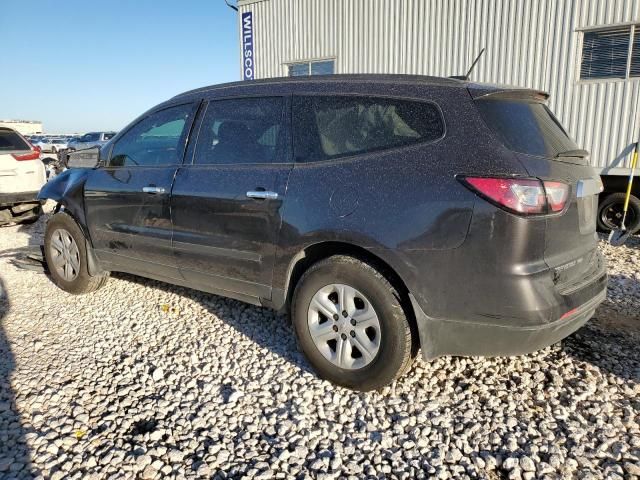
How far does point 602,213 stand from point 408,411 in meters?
6.26

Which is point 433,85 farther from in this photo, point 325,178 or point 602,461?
point 602,461

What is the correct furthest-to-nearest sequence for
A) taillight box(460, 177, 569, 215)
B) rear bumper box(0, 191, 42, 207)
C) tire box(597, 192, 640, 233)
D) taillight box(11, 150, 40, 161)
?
taillight box(11, 150, 40, 161), rear bumper box(0, 191, 42, 207), tire box(597, 192, 640, 233), taillight box(460, 177, 569, 215)

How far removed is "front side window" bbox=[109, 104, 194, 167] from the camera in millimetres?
3771

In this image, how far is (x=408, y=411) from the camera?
8.82 ft

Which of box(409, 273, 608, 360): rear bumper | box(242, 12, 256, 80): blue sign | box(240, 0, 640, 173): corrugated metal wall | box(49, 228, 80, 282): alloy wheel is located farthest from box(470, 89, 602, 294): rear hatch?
box(242, 12, 256, 80): blue sign

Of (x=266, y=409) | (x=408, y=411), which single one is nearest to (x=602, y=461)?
(x=408, y=411)

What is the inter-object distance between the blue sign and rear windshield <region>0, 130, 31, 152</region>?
A: 5719 mm

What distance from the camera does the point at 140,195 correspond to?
3.89m

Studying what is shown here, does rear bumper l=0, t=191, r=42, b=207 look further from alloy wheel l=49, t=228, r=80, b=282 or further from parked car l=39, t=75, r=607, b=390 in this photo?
parked car l=39, t=75, r=607, b=390

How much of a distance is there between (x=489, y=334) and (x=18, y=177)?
8045 millimetres

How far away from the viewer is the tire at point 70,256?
4.54m

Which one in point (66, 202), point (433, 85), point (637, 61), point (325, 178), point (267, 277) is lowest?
point (267, 277)

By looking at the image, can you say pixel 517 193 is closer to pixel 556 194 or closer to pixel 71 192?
pixel 556 194

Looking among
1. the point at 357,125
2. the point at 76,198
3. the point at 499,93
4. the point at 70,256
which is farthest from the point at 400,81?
the point at 70,256
